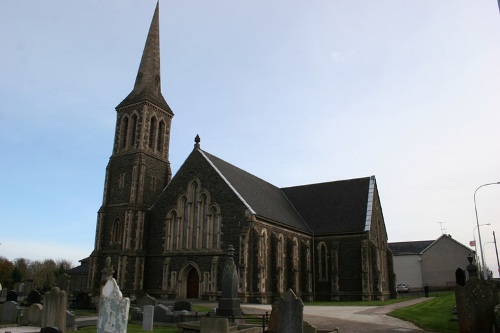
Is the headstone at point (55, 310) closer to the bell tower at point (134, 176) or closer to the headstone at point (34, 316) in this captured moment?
the headstone at point (34, 316)

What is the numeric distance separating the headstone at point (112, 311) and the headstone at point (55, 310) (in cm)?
462

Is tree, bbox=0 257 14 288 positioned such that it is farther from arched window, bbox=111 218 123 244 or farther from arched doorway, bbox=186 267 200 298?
arched doorway, bbox=186 267 200 298

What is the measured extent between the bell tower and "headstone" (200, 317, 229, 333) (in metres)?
21.4

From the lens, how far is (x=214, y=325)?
36.7 ft

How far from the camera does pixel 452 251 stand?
216 ft

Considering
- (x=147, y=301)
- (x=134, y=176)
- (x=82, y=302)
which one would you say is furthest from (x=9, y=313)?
(x=134, y=176)

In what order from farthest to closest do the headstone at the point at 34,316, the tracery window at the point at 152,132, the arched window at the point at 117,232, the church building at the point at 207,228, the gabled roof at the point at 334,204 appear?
the gabled roof at the point at 334,204
the tracery window at the point at 152,132
the arched window at the point at 117,232
the church building at the point at 207,228
the headstone at the point at 34,316

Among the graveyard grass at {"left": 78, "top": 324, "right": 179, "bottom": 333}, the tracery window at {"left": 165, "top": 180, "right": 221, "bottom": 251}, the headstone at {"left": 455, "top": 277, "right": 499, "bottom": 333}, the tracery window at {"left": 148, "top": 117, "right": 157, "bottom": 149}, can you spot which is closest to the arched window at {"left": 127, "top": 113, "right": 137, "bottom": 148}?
the tracery window at {"left": 148, "top": 117, "right": 157, "bottom": 149}

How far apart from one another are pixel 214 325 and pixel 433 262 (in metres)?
64.3

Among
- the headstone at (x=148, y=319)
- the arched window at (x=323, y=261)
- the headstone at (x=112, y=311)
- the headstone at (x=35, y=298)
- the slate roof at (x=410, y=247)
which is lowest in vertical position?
the headstone at (x=148, y=319)

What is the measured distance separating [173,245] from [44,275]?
6203 cm

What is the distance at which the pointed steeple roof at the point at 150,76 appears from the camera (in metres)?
36.9

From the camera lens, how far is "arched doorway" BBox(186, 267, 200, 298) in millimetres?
30158

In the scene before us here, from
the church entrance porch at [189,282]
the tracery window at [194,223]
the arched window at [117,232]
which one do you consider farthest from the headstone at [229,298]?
the arched window at [117,232]
